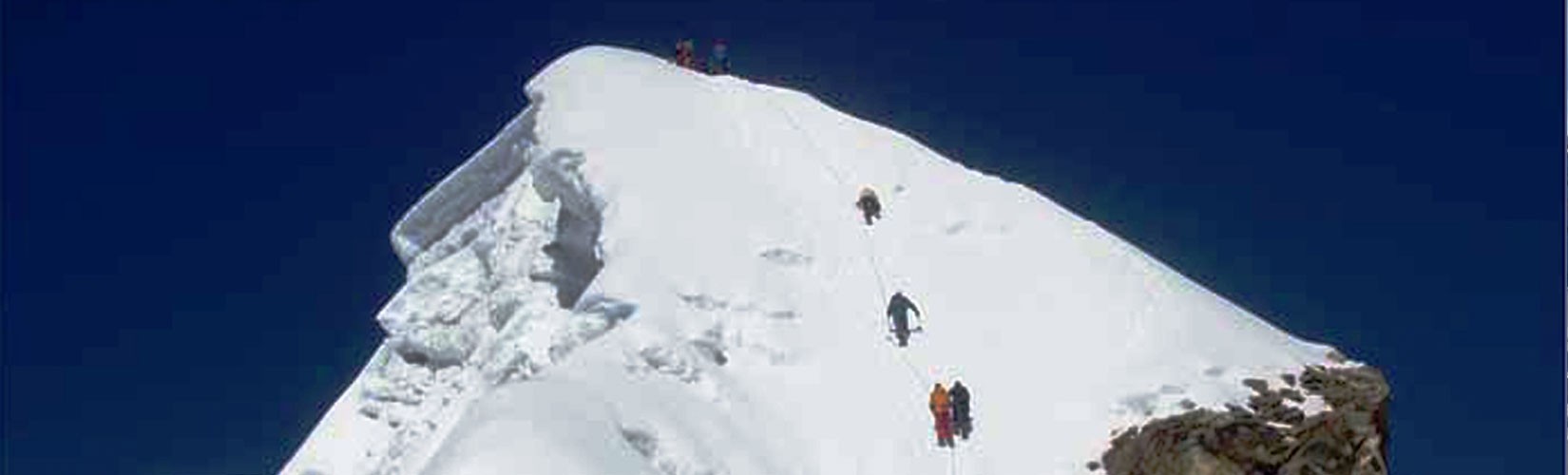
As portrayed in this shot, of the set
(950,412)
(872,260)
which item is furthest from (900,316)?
(950,412)

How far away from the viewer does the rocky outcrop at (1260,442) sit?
29031 mm

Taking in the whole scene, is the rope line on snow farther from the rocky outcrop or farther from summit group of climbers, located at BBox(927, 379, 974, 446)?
the rocky outcrop

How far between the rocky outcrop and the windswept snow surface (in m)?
0.64

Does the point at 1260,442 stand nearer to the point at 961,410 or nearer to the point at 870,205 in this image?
the point at 961,410

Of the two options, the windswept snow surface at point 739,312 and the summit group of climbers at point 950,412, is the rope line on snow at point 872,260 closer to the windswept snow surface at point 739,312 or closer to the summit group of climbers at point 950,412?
the windswept snow surface at point 739,312

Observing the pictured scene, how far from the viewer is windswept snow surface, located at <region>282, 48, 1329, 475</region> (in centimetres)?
2948

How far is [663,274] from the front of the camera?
3459cm

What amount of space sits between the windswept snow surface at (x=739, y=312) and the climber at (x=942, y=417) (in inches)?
12.2

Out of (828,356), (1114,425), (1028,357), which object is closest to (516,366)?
(828,356)

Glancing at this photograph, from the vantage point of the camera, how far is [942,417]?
99.5 feet

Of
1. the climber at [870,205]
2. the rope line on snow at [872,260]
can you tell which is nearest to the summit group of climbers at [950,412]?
the rope line on snow at [872,260]

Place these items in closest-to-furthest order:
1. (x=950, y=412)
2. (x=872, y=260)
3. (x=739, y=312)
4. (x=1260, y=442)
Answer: (x=1260, y=442), (x=950, y=412), (x=739, y=312), (x=872, y=260)

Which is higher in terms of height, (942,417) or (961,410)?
(961,410)

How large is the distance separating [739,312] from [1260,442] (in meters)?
9.55
